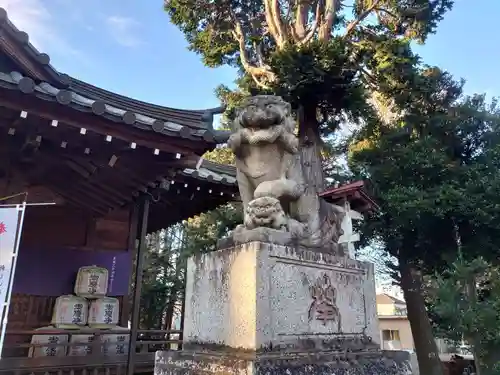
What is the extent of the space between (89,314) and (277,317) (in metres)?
4.93

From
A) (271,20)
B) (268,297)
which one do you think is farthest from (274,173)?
(271,20)

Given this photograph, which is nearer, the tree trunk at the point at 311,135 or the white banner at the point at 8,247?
the white banner at the point at 8,247

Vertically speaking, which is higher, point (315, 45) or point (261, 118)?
point (315, 45)

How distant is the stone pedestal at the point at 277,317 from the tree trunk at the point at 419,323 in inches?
390

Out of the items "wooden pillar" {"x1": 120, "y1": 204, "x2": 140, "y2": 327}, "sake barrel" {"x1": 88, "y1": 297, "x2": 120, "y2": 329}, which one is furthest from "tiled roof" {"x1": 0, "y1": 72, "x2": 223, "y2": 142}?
"sake barrel" {"x1": 88, "y1": 297, "x2": 120, "y2": 329}

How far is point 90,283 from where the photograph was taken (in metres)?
6.50

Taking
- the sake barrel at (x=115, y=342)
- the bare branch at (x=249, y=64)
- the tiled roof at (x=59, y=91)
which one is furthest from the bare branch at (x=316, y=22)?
the sake barrel at (x=115, y=342)

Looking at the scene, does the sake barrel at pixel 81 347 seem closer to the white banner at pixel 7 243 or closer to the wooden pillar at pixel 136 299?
the wooden pillar at pixel 136 299

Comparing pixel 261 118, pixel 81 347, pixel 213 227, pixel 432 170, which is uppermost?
pixel 432 170

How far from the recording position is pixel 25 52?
500 cm

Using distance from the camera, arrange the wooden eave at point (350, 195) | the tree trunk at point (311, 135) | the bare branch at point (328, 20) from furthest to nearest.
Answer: the bare branch at point (328, 20) → the tree trunk at point (311, 135) → the wooden eave at point (350, 195)

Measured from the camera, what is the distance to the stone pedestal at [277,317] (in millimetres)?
2484

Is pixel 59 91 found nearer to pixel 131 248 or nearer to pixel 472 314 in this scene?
pixel 131 248

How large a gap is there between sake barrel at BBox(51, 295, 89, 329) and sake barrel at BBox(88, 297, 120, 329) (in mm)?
117
